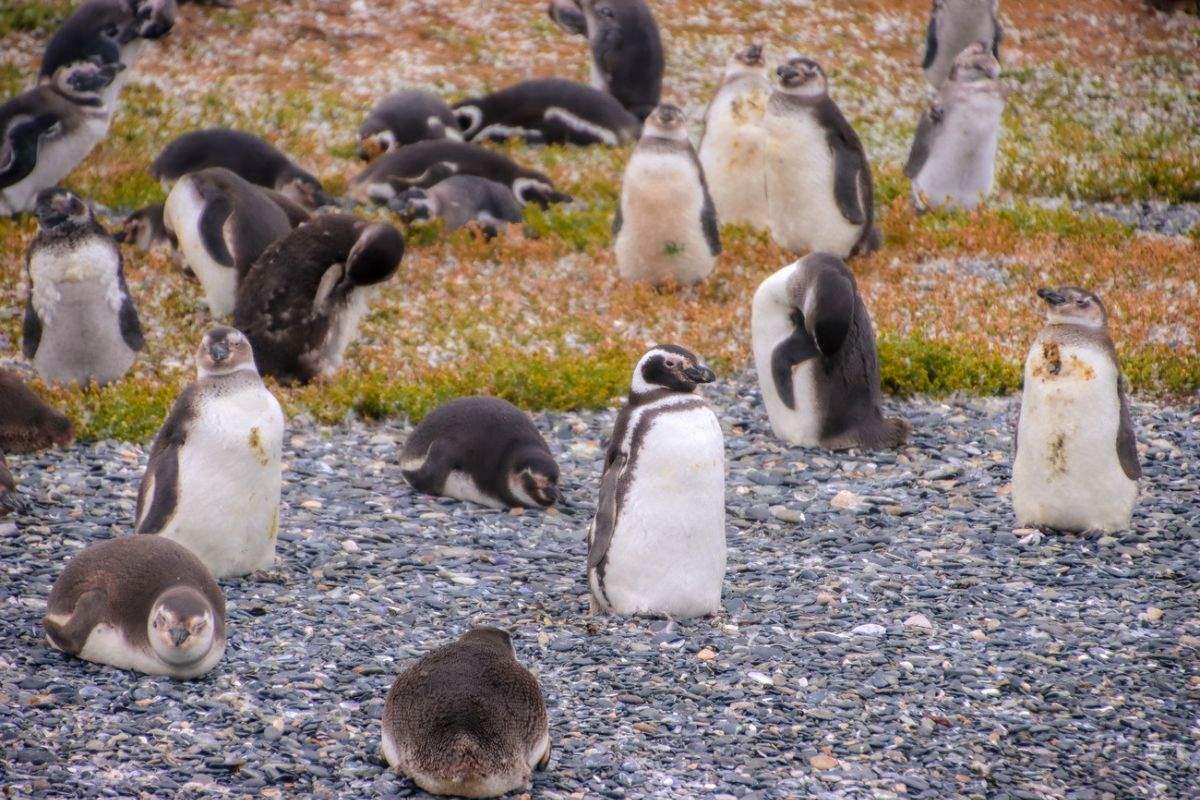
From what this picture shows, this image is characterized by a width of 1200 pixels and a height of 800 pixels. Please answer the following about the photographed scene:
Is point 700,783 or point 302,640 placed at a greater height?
point 700,783

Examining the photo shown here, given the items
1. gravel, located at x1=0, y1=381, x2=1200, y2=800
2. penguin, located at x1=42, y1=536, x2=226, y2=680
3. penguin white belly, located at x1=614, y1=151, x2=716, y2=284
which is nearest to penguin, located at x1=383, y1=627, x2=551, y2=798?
gravel, located at x1=0, y1=381, x2=1200, y2=800

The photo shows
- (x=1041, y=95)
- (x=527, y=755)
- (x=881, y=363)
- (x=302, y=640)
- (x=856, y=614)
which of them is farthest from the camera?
(x=1041, y=95)

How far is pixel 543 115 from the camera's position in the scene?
1634 centimetres

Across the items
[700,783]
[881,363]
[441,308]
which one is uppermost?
[700,783]

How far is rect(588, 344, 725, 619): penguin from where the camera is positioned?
638 cm

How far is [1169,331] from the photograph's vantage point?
10.5 m

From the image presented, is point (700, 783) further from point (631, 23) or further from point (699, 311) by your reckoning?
point (631, 23)

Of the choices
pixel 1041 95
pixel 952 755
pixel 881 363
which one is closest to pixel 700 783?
pixel 952 755

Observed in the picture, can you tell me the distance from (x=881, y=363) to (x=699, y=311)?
1.73 metres

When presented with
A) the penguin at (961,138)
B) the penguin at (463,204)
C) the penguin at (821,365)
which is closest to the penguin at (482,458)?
the penguin at (821,365)

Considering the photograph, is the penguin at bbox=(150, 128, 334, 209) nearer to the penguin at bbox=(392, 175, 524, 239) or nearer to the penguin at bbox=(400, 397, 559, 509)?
the penguin at bbox=(392, 175, 524, 239)

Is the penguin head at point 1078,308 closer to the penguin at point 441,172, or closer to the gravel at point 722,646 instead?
the gravel at point 722,646

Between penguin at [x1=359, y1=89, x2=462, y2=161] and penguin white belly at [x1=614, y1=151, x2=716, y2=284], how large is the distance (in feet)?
14.4

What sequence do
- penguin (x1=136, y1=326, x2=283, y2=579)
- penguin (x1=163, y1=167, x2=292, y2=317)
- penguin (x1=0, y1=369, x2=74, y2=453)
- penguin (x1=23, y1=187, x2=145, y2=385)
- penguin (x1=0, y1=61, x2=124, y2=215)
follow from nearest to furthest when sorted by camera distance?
penguin (x1=136, y1=326, x2=283, y2=579) < penguin (x1=0, y1=369, x2=74, y2=453) < penguin (x1=23, y1=187, x2=145, y2=385) < penguin (x1=163, y1=167, x2=292, y2=317) < penguin (x1=0, y1=61, x2=124, y2=215)
